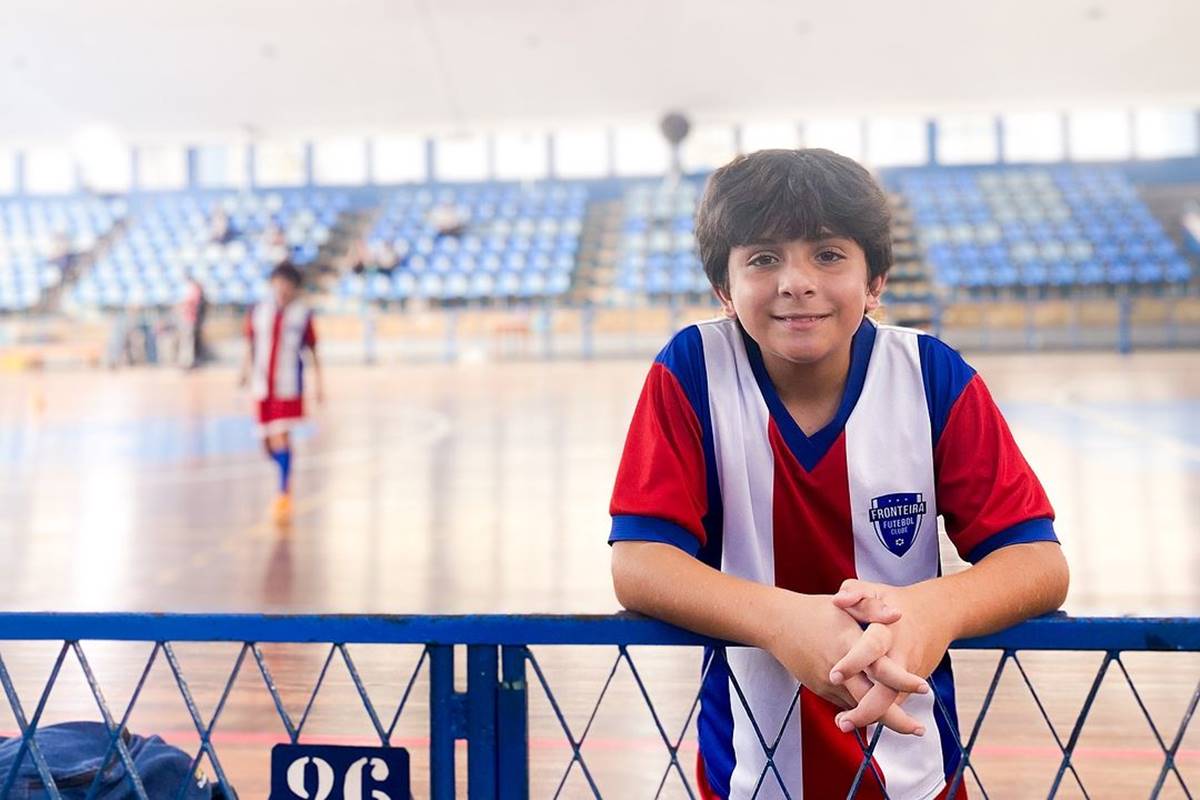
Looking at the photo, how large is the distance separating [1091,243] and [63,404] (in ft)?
59.3

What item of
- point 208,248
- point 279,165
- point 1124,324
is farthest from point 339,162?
point 1124,324

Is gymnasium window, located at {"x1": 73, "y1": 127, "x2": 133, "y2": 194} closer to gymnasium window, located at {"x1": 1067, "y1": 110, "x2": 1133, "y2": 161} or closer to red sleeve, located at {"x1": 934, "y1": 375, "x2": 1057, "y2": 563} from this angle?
gymnasium window, located at {"x1": 1067, "y1": 110, "x2": 1133, "y2": 161}

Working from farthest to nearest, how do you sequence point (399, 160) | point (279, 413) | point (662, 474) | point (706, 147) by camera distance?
point (399, 160), point (706, 147), point (279, 413), point (662, 474)

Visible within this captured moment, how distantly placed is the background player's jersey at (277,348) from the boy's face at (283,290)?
3.2 inches

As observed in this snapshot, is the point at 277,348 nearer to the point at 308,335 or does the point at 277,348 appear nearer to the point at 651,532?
the point at 308,335

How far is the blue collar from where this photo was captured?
138 cm

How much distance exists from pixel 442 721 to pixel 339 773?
0.48 feet

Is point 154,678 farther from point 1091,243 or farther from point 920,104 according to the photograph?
point 920,104

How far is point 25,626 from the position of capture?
1165mm

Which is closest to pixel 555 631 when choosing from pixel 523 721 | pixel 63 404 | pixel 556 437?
pixel 523 721

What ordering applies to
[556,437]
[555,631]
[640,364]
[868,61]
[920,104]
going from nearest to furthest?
[555,631] < [556,437] < [640,364] < [868,61] < [920,104]

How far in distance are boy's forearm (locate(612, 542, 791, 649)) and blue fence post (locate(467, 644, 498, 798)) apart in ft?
0.61

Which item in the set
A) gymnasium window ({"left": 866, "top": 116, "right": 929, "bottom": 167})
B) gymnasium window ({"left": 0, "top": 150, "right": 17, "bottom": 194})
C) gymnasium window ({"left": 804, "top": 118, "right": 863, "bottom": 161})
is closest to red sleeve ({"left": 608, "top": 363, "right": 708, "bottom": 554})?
gymnasium window ({"left": 804, "top": 118, "right": 863, "bottom": 161})

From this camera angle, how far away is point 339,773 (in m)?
1.23
